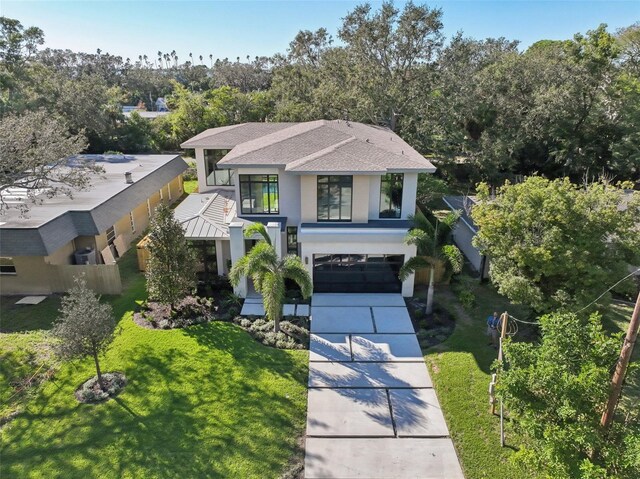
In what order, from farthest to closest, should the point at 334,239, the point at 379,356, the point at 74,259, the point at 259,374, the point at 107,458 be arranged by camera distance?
the point at 74,259
the point at 334,239
the point at 379,356
the point at 259,374
the point at 107,458

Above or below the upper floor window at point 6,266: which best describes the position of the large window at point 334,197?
above

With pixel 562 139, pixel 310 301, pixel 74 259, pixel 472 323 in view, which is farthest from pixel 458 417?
pixel 562 139

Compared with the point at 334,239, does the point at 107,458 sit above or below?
below

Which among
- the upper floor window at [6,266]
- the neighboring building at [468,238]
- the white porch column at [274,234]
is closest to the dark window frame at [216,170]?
the white porch column at [274,234]

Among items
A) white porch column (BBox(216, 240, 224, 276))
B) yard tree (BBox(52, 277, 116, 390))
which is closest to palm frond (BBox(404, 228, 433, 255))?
white porch column (BBox(216, 240, 224, 276))

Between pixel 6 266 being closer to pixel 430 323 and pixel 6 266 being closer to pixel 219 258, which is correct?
pixel 219 258

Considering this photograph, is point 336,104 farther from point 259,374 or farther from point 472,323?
point 259,374

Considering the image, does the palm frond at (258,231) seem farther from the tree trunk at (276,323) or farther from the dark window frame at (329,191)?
the dark window frame at (329,191)
